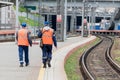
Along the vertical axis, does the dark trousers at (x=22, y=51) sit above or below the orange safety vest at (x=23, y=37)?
below

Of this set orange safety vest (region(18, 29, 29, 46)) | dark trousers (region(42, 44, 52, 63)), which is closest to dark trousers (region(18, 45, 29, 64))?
orange safety vest (region(18, 29, 29, 46))

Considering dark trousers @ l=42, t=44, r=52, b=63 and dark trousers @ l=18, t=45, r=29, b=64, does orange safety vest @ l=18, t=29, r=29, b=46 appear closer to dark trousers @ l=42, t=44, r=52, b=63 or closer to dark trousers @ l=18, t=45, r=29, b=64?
dark trousers @ l=18, t=45, r=29, b=64

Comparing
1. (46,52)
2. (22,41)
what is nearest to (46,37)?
(46,52)

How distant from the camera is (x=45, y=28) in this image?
17.2m

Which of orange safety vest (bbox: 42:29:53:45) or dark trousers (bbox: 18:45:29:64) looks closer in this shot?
orange safety vest (bbox: 42:29:53:45)

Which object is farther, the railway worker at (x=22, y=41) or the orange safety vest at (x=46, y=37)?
the railway worker at (x=22, y=41)

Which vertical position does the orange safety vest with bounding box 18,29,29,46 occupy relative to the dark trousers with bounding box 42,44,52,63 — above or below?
above

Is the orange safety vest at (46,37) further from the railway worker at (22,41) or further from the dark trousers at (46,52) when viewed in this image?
the railway worker at (22,41)

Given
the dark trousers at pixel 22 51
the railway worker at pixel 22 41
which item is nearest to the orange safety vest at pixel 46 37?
the railway worker at pixel 22 41

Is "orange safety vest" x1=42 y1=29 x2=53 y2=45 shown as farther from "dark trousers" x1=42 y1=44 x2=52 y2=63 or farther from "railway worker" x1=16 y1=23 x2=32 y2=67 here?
"railway worker" x1=16 y1=23 x2=32 y2=67

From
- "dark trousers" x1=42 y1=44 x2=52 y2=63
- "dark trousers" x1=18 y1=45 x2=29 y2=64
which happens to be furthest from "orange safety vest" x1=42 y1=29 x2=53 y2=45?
"dark trousers" x1=18 y1=45 x2=29 y2=64

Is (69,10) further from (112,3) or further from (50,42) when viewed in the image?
(50,42)

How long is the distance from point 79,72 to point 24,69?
459 cm

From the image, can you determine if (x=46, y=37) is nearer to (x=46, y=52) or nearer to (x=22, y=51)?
(x=46, y=52)
